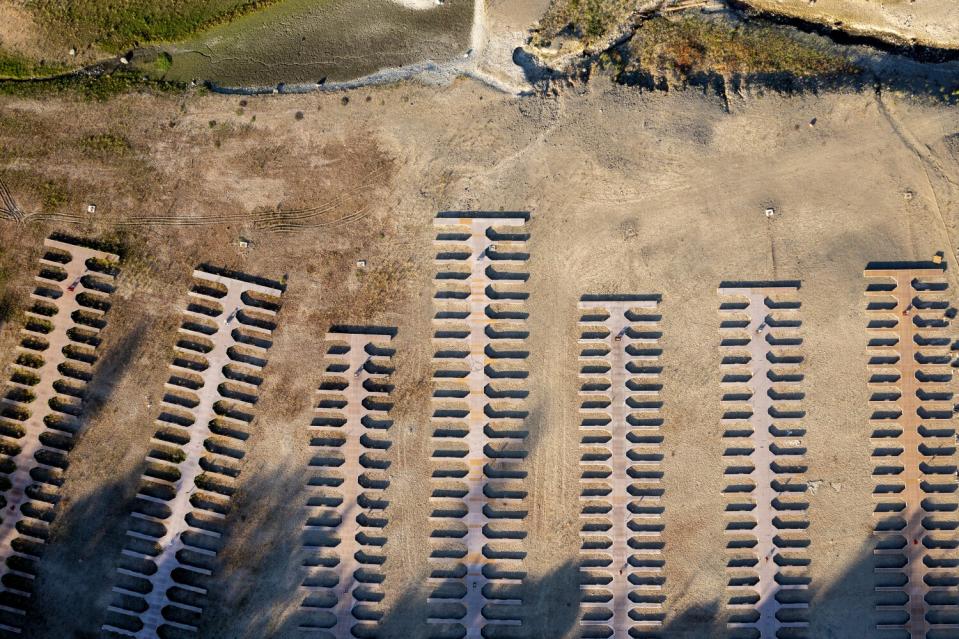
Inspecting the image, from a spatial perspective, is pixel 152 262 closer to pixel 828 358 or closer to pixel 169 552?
pixel 169 552

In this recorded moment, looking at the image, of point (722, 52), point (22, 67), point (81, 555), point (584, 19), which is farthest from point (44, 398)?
point (722, 52)

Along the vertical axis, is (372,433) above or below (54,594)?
above

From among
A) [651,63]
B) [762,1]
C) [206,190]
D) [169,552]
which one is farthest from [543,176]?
A: [169,552]

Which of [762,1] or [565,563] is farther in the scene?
[762,1]

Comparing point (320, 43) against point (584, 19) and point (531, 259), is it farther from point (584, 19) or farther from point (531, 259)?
point (531, 259)

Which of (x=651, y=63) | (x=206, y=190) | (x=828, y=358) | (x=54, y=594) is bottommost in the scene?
(x=54, y=594)

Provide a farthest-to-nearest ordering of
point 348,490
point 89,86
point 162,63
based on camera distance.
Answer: point 162,63 < point 89,86 < point 348,490
